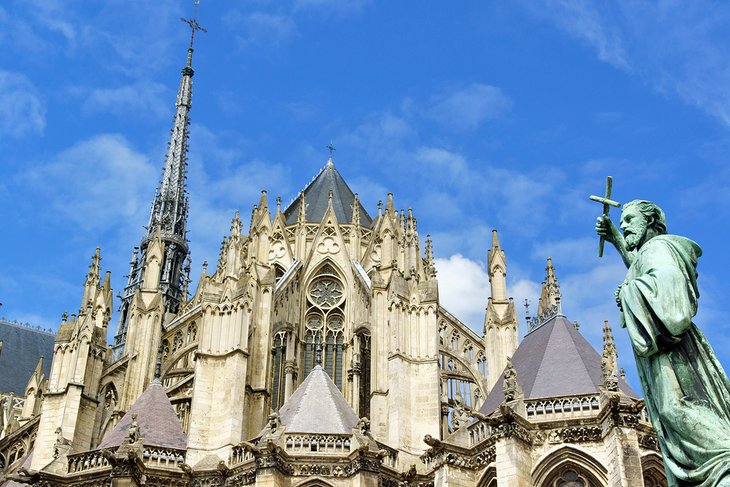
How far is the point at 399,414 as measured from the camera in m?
22.9

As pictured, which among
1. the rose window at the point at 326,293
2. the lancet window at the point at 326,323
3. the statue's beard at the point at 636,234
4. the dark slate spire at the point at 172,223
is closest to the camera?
the statue's beard at the point at 636,234

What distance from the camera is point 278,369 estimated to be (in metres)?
27.8

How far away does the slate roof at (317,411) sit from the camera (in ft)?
66.7

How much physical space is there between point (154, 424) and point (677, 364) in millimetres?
19116

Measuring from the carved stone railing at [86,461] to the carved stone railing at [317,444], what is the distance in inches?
188

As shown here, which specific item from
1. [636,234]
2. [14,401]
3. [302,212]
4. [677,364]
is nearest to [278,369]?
[302,212]

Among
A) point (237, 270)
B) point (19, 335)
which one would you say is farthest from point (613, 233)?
point (19, 335)

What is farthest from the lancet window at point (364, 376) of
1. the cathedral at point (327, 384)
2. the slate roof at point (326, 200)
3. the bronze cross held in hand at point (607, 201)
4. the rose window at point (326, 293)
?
the bronze cross held in hand at point (607, 201)

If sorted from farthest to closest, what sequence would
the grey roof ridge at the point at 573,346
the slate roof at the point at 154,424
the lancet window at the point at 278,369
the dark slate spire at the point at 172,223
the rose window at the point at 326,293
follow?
1. the dark slate spire at the point at 172,223
2. the rose window at the point at 326,293
3. the lancet window at the point at 278,369
4. the slate roof at the point at 154,424
5. the grey roof ridge at the point at 573,346

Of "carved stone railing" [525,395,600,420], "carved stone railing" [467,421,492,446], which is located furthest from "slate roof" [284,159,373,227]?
"carved stone railing" [525,395,600,420]

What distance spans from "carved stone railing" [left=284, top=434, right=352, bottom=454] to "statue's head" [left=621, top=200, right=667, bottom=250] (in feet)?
47.6

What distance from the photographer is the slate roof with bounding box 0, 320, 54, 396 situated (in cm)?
4550

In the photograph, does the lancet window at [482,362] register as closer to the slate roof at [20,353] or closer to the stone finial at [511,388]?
the stone finial at [511,388]

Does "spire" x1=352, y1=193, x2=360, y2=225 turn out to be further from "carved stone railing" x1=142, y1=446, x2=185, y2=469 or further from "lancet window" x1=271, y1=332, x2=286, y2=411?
"carved stone railing" x1=142, y1=446, x2=185, y2=469
